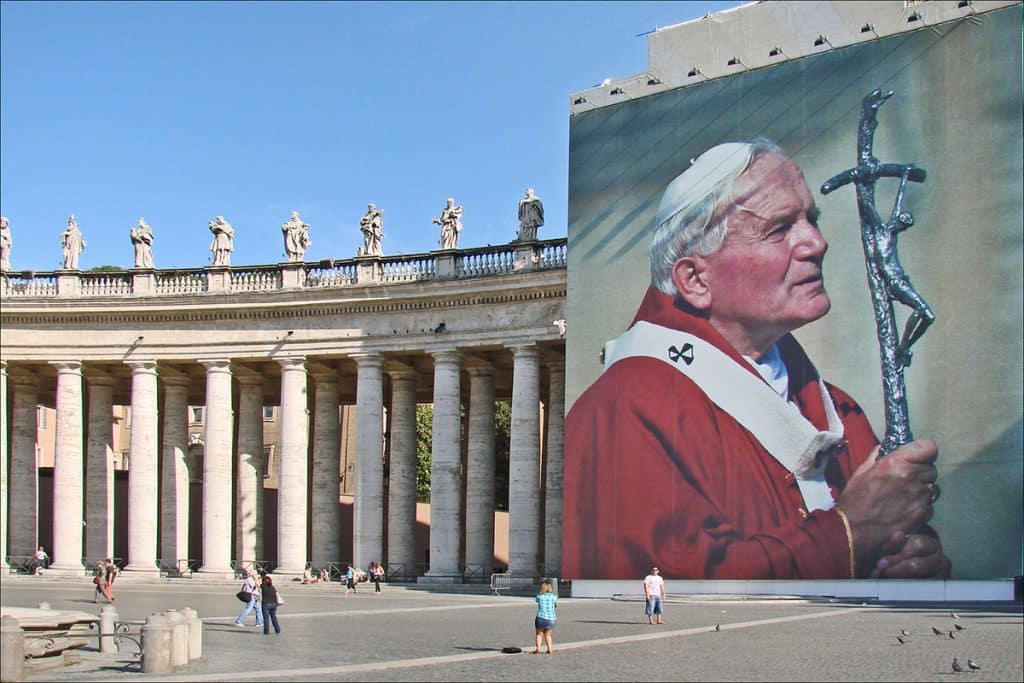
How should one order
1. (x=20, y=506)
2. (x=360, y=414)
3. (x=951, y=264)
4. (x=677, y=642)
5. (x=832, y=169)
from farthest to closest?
(x=20, y=506), (x=360, y=414), (x=832, y=169), (x=951, y=264), (x=677, y=642)

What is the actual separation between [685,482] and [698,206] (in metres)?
9.27

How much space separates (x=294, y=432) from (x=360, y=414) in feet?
9.14

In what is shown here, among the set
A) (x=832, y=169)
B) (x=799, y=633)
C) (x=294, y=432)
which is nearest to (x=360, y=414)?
(x=294, y=432)

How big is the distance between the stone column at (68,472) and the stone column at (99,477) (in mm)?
1799

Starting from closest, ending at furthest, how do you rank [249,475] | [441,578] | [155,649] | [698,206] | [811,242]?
[155,649]
[811,242]
[698,206]
[441,578]
[249,475]

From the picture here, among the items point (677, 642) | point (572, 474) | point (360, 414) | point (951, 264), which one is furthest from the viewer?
point (360, 414)

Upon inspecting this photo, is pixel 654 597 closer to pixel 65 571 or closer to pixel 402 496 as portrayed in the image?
pixel 402 496

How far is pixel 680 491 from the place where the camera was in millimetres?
48719

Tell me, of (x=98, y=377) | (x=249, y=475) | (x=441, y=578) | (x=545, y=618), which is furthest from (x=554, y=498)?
(x=545, y=618)

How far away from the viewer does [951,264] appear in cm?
4406

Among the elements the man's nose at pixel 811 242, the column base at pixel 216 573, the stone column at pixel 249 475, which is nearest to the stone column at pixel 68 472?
the column base at pixel 216 573

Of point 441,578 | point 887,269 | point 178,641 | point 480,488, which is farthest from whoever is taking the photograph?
point 480,488

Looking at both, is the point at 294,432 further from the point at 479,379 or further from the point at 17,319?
the point at 17,319

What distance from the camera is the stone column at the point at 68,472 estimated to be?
60.8m
